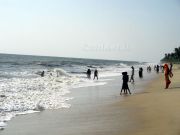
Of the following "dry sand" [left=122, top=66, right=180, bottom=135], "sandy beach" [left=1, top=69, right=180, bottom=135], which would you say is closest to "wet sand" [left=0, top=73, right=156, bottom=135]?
"sandy beach" [left=1, top=69, right=180, bottom=135]

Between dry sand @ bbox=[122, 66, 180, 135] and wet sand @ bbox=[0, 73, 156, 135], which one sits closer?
dry sand @ bbox=[122, 66, 180, 135]

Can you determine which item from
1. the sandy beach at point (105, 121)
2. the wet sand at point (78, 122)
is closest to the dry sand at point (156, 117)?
the sandy beach at point (105, 121)

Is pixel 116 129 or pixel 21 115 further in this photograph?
pixel 21 115

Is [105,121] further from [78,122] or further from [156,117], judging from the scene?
[156,117]

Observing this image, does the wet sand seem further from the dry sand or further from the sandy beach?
the dry sand

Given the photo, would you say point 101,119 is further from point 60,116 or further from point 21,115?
point 21,115

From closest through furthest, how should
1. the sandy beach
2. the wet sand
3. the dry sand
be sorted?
the dry sand → the sandy beach → the wet sand

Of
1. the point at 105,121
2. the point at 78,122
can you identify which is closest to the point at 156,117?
the point at 105,121

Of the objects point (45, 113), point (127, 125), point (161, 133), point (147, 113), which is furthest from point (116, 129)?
point (45, 113)

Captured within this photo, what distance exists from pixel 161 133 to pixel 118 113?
13.3 ft

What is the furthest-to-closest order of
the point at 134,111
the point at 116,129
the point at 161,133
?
the point at 134,111 → the point at 116,129 → the point at 161,133

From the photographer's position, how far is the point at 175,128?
9820 mm

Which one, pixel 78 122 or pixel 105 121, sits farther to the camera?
pixel 78 122

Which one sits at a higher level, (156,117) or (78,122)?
(156,117)
